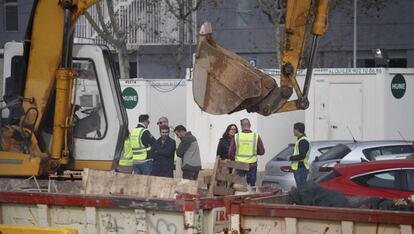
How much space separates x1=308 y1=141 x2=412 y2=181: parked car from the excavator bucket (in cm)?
837

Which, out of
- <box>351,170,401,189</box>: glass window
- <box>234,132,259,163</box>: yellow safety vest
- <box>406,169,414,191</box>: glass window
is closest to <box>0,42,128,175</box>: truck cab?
<box>351,170,401,189</box>: glass window

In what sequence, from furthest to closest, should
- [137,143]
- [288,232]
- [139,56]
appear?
[139,56], [137,143], [288,232]

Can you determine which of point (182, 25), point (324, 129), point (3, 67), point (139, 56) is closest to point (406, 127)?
point (324, 129)

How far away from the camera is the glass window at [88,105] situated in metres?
9.11

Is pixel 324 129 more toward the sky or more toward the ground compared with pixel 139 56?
more toward the ground

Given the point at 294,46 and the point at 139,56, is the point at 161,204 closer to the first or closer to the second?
the point at 294,46

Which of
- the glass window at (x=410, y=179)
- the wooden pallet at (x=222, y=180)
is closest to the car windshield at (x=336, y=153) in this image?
the glass window at (x=410, y=179)

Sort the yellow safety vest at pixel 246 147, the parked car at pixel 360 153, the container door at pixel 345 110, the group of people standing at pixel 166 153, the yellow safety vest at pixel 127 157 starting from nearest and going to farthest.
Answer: the parked car at pixel 360 153
the group of people standing at pixel 166 153
the yellow safety vest at pixel 246 147
the yellow safety vest at pixel 127 157
the container door at pixel 345 110

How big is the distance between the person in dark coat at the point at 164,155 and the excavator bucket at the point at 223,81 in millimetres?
9154

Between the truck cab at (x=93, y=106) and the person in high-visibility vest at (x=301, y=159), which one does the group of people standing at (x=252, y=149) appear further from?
the truck cab at (x=93, y=106)

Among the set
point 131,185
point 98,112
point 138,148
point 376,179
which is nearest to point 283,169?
point 138,148

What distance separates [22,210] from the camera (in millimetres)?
7824

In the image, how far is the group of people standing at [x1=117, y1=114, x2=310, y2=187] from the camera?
16.9 m

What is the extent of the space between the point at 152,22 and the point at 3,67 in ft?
76.2
